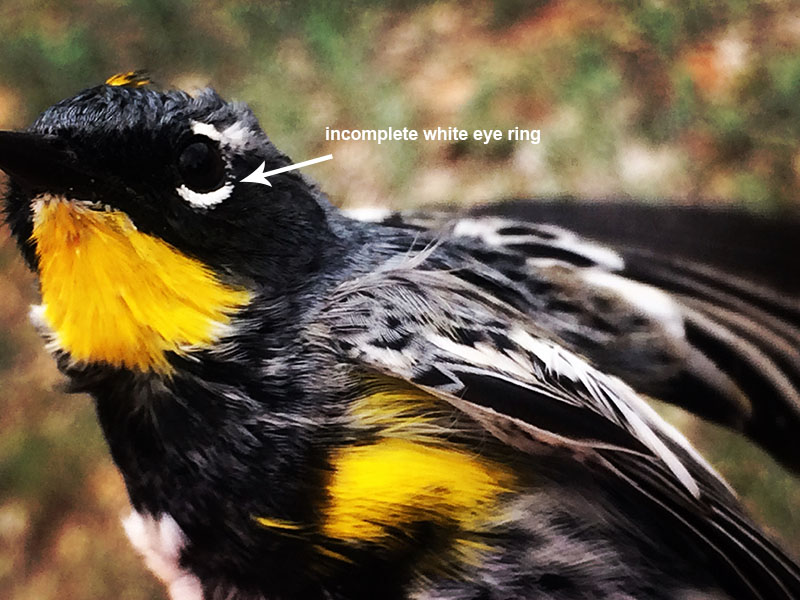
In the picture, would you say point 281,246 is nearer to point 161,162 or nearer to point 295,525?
point 161,162

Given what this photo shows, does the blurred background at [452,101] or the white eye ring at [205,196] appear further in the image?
the blurred background at [452,101]

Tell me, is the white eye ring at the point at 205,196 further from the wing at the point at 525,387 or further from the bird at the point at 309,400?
the wing at the point at 525,387

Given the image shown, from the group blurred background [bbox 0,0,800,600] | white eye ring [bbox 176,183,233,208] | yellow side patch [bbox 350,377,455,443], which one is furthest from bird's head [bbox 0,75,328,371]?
blurred background [bbox 0,0,800,600]

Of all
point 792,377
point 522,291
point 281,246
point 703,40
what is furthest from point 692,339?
point 281,246

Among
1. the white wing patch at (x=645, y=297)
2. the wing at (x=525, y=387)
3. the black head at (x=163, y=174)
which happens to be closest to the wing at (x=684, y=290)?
the white wing patch at (x=645, y=297)

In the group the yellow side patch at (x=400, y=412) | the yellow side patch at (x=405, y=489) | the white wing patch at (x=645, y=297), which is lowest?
the yellow side patch at (x=405, y=489)

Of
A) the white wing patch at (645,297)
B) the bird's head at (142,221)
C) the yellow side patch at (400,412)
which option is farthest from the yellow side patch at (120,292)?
the white wing patch at (645,297)

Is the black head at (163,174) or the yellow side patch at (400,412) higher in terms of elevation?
the black head at (163,174)

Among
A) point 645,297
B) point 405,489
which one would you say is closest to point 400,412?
point 405,489
